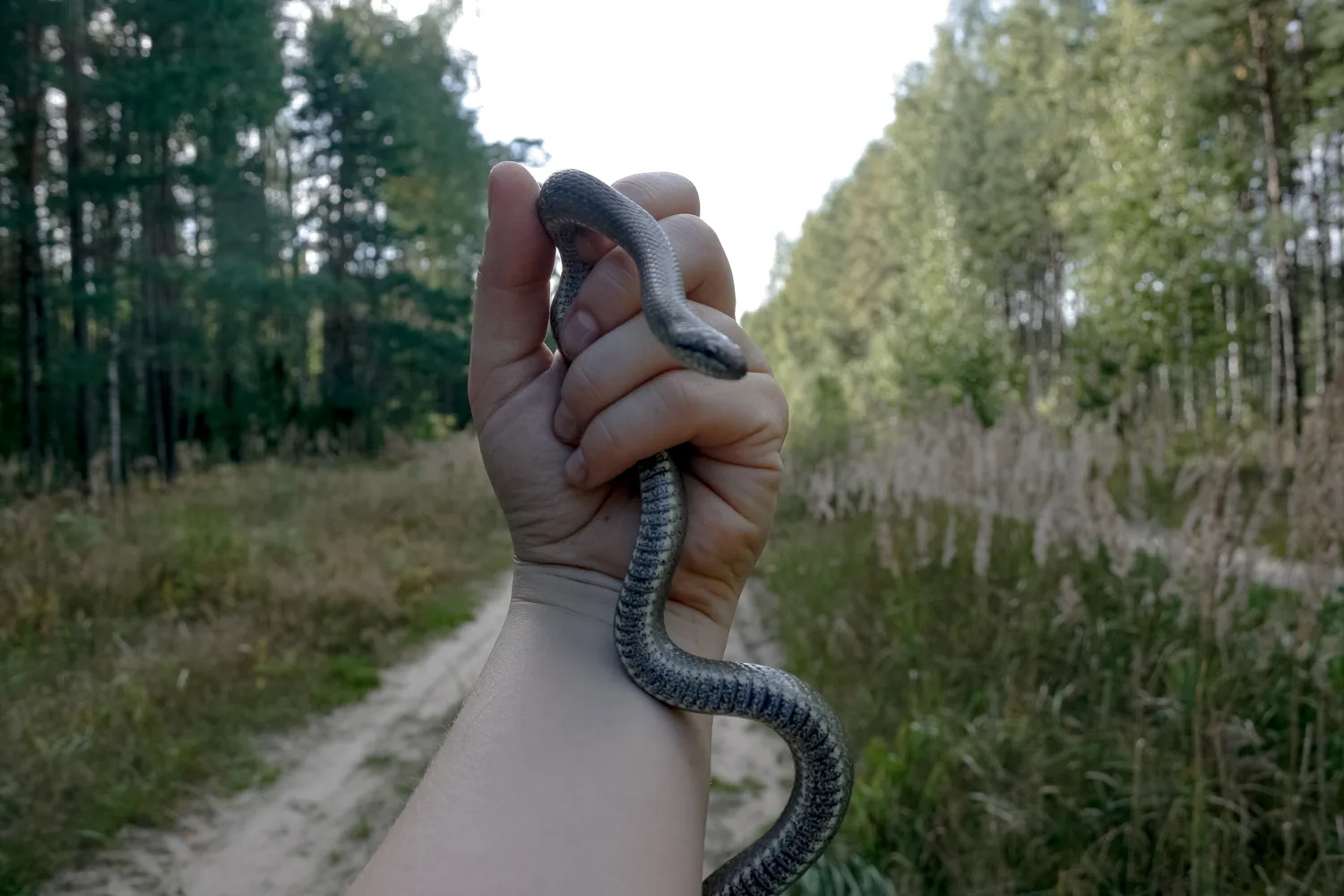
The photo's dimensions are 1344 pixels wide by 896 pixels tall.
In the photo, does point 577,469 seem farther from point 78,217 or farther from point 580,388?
point 78,217

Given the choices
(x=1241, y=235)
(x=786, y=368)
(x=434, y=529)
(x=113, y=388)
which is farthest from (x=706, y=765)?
(x=786, y=368)

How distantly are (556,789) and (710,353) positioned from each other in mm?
701

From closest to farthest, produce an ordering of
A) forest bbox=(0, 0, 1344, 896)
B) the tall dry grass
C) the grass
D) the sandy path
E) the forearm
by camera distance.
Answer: the forearm, the tall dry grass, forest bbox=(0, 0, 1344, 896), the sandy path, the grass

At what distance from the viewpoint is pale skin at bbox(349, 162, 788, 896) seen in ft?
3.80

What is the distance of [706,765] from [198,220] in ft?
50.4

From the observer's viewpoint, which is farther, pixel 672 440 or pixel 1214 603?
pixel 1214 603

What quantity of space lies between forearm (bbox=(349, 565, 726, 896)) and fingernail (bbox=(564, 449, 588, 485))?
0.89 ft

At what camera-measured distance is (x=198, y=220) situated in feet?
45.5

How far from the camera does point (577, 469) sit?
1.50 meters

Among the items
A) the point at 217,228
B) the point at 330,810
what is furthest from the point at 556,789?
the point at 217,228

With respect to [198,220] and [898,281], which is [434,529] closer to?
[198,220]

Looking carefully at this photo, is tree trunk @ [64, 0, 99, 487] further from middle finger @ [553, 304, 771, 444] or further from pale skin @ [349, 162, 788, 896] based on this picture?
middle finger @ [553, 304, 771, 444]

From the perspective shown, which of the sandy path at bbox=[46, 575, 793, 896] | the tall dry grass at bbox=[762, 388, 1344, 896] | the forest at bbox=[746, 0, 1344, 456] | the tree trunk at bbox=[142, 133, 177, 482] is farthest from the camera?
the forest at bbox=[746, 0, 1344, 456]

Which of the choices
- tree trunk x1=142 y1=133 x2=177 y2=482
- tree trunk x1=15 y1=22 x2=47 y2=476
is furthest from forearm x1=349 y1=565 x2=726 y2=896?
tree trunk x1=142 y1=133 x2=177 y2=482
